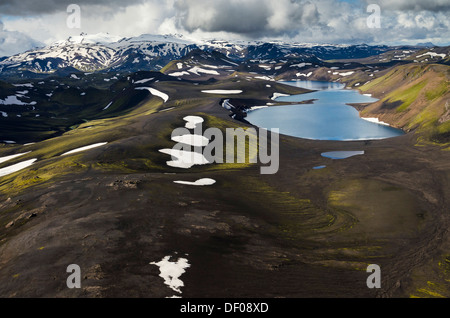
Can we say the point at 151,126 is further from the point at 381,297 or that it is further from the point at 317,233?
the point at 381,297

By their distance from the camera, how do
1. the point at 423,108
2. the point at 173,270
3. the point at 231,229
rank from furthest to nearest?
the point at 423,108 → the point at 231,229 → the point at 173,270

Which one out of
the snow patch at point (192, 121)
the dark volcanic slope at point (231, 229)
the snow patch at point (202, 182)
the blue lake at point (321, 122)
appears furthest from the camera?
the blue lake at point (321, 122)

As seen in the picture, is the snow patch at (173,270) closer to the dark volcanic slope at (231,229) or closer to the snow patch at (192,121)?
the dark volcanic slope at (231,229)

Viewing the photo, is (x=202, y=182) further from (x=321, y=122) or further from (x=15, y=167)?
(x=321, y=122)

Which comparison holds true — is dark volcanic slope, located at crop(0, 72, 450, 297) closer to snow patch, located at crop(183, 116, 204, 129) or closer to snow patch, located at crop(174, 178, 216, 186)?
snow patch, located at crop(174, 178, 216, 186)

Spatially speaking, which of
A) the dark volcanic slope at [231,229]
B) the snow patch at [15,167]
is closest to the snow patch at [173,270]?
the dark volcanic slope at [231,229]

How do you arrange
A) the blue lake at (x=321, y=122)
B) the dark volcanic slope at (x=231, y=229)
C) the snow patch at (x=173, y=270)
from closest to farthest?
the snow patch at (x=173, y=270) → the dark volcanic slope at (x=231, y=229) → the blue lake at (x=321, y=122)

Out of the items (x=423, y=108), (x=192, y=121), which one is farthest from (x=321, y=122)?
(x=192, y=121)

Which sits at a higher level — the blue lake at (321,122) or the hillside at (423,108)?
the hillside at (423,108)

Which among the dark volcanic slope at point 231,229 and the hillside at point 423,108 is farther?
the hillside at point 423,108
